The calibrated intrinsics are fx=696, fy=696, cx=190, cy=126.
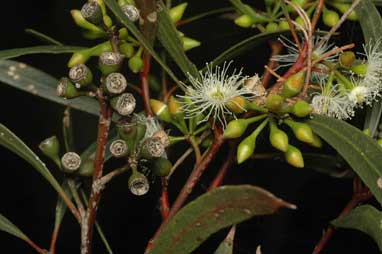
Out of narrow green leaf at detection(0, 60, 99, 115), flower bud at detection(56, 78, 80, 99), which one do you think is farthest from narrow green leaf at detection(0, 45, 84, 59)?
flower bud at detection(56, 78, 80, 99)

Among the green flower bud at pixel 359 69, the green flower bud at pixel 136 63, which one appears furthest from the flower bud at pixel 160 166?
the green flower bud at pixel 359 69

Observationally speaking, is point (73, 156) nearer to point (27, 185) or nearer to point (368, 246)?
point (368, 246)

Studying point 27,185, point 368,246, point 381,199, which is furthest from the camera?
point 27,185

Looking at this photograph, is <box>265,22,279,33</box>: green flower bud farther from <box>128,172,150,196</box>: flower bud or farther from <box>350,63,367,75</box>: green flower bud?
<box>128,172,150,196</box>: flower bud

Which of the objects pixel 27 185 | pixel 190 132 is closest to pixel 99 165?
pixel 190 132

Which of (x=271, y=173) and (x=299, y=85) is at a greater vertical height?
(x=299, y=85)

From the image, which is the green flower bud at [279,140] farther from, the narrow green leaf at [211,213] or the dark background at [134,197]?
the dark background at [134,197]
